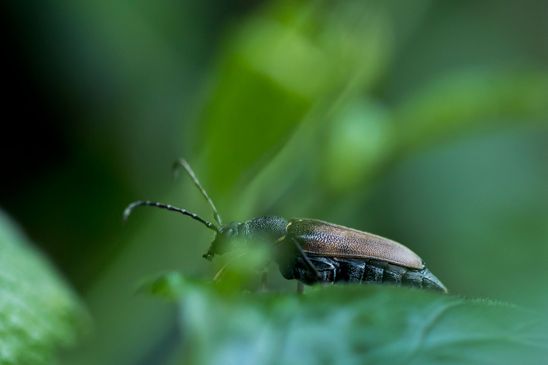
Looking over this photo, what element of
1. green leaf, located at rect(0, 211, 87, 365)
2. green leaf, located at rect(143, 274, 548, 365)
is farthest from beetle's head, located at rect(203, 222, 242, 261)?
green leaf, located at rect(143, 274, 548, 365)

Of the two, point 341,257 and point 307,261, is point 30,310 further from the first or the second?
point 341,257

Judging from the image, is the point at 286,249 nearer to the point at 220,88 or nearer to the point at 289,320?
the point at 220,88

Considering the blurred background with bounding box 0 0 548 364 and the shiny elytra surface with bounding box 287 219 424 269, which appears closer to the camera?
the shiny elytra surface with bounding box 287 219 424 269

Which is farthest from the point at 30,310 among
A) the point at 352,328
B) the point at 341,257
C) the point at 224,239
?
the point at 352,328

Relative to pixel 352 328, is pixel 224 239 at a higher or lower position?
lower

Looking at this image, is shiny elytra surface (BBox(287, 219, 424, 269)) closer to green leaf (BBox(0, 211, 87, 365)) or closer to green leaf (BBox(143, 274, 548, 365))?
green leaf (BBox(0, 211, 87, 365))

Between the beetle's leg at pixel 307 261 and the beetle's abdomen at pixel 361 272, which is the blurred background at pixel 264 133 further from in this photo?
the beetle's leg at pixel 307 261
